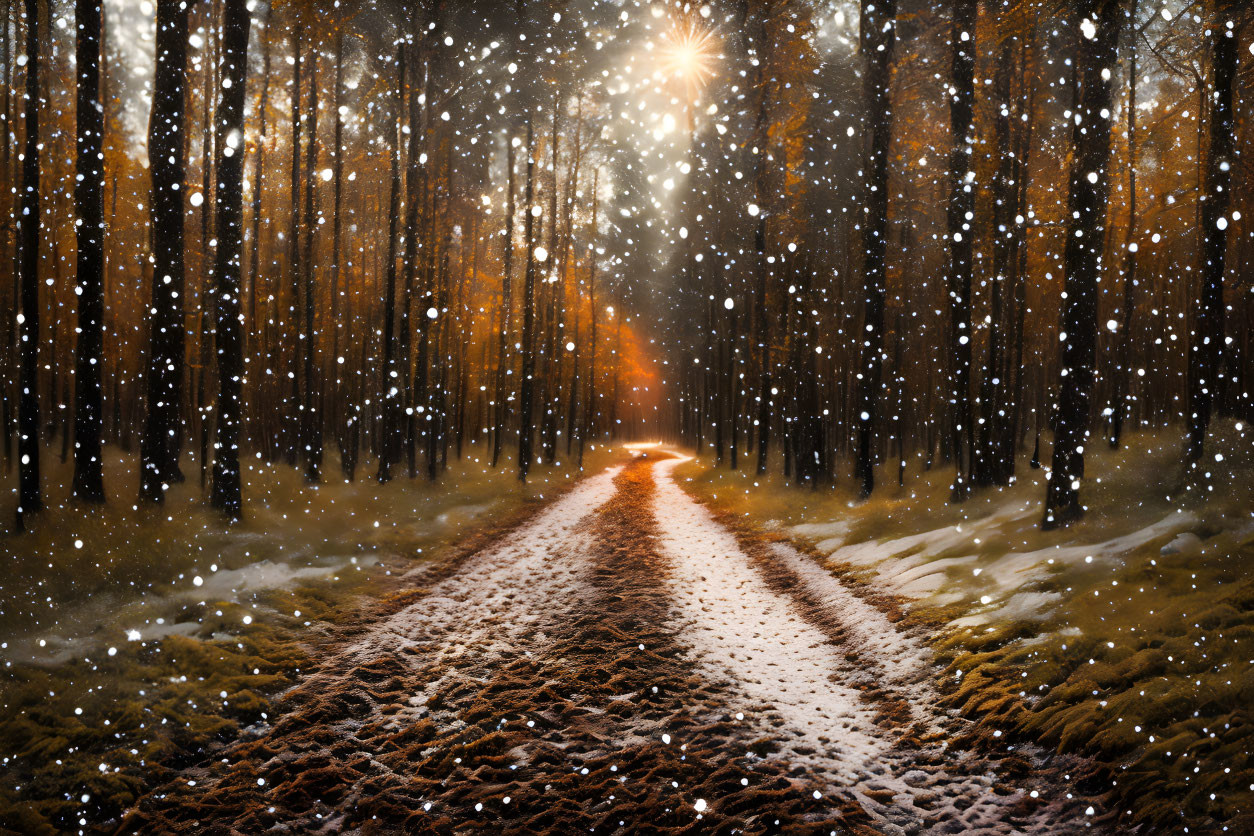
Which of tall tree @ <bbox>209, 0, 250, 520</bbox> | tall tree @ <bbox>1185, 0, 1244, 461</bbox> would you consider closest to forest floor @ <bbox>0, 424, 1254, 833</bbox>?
tall tree @ <bbox>1185, 0, 1244, 461</bbox>

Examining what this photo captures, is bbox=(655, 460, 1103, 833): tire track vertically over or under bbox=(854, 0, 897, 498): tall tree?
under

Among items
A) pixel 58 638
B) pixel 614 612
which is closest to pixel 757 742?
pixel 614 612

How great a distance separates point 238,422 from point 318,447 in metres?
4.69

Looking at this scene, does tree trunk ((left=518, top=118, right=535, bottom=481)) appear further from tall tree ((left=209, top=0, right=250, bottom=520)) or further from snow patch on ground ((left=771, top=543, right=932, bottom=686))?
snow patch on ground ((left=771, top=543, right=932, bottom=686))

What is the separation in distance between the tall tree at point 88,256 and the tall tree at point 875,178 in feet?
44.1

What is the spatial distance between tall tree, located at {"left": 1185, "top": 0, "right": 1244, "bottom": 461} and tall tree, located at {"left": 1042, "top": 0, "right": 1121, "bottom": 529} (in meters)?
1.16

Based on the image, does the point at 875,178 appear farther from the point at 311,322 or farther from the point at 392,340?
the point at 311,322

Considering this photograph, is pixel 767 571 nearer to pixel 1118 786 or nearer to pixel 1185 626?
pixel 1185 626

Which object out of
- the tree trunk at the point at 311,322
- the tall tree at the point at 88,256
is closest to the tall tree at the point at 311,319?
the tree trunk at the point at 311,322

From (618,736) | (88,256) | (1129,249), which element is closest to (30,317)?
(88,256)

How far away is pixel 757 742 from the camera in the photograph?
4.49 m

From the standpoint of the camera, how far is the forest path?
3766mm

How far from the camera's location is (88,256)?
857 cm

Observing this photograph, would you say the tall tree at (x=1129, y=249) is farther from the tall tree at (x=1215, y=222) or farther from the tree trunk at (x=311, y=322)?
the tree trunk at (x=311, y=322)
